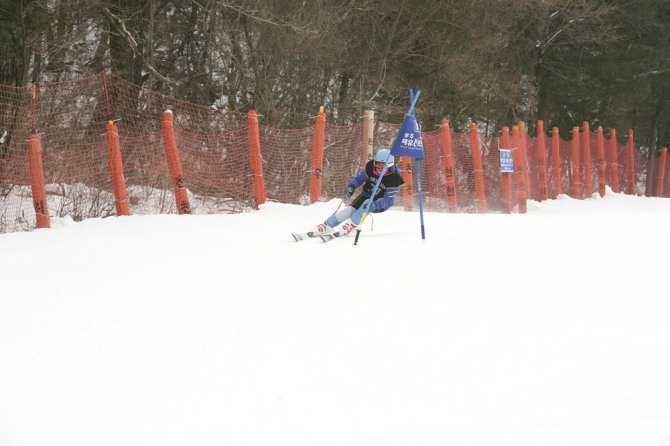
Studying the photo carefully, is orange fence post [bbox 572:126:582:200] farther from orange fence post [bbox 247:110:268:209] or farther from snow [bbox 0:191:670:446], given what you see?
snow [bbox 0:191:670:446]

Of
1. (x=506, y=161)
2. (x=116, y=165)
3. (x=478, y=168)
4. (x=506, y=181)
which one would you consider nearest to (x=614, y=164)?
(x=506, y=181)

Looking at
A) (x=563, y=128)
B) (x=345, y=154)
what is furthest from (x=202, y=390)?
(x=563, y=128)

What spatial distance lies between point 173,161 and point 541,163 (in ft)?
38.0

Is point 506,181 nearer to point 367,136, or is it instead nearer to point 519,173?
point 519,173

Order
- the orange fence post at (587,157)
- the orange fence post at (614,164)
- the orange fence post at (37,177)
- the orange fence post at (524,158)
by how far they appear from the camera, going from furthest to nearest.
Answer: the orange fence post at (614,164), the orange fence post at (587,157), the orange fence post at (524,158), the orange fence post at (37,177)

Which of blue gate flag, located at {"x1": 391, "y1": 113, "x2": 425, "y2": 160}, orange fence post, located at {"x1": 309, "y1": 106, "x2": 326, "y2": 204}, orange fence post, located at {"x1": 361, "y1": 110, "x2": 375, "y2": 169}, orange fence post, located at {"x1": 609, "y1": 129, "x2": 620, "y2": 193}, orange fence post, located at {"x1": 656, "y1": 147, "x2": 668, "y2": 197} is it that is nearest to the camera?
blue gate flag, located at {"x1": 391, "y1": 113, "x2": 425, "y2": 160}

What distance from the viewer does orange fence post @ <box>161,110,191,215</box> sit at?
1238 centimetres

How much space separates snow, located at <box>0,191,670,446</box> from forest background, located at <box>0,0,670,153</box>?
8.76 m

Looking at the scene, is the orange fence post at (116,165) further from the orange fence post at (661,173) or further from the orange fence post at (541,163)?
the orange fence post at (661,173)

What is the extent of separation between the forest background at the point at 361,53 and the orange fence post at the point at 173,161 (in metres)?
4.11

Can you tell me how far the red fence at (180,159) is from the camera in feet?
42.0

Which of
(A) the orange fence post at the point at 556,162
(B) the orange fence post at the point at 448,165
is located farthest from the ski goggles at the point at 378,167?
(A) the orange fence post at the point at 556,162

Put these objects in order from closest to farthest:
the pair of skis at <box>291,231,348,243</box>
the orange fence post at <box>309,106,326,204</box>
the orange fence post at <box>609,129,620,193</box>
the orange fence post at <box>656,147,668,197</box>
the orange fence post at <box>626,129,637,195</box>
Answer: the pair of skis at <box>291,231,348,243</box> → the orange fence post at <box>309,106,326,204</box> → the orange fence post at <box>609,129,620,193</box> → the orange fence post at <box>626,129,637,195</box> → the orange fence post at <box>656,147,668,197</box>

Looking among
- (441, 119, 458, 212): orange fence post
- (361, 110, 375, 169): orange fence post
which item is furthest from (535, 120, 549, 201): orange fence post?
(361, 110, 375, 169): orange fence post
